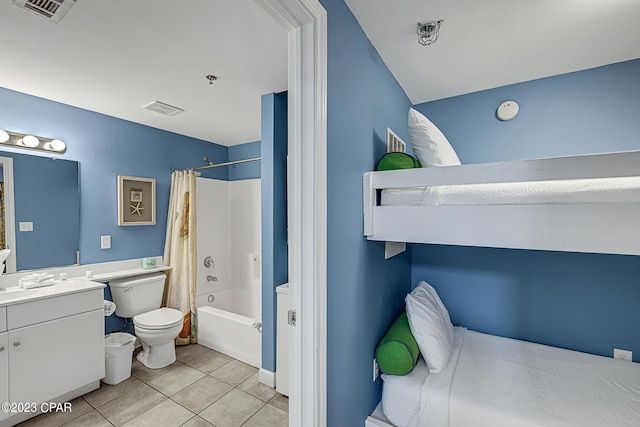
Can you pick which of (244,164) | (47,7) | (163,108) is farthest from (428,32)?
(244,164)

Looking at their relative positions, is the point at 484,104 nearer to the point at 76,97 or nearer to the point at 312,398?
the point at 312,398

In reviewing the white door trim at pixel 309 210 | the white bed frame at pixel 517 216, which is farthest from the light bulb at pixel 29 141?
the white bed frame at pixel 517 216

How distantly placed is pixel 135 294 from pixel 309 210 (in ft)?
7.81

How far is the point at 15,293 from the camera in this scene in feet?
6.02

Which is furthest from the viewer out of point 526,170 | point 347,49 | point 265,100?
point 265,100

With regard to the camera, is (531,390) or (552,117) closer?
(531,390)

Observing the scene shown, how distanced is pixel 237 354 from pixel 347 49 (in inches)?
102

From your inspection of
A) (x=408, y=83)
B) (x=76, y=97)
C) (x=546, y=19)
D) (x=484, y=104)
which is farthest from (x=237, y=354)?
(x=546, y=19)

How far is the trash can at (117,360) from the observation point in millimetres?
2162

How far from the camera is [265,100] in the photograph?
2.18 meters

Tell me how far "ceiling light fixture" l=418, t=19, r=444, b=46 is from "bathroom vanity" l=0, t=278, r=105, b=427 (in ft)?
9.14

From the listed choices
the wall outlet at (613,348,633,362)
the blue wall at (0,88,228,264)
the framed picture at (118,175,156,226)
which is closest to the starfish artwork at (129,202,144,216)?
the framed picture at (118,175,156,226)

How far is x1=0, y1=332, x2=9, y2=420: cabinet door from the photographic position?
1.63 meters

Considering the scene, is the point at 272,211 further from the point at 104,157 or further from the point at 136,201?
the point at 104,157
